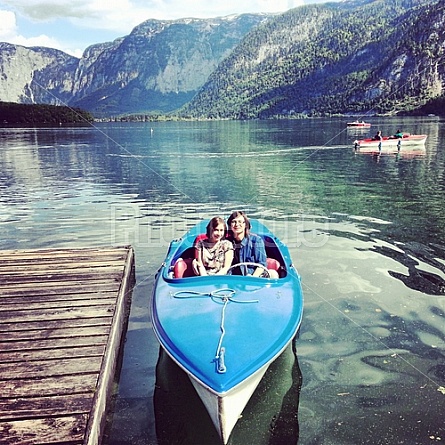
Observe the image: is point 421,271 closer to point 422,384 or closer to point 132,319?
point 422,384

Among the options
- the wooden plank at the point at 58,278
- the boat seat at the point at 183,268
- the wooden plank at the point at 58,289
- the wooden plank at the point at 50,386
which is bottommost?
the wooden plank at the point at 58,278

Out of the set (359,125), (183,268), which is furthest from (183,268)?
(359,125)

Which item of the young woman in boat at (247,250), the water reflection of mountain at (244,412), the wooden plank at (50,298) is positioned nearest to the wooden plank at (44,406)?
the water reflection of mountain at (244,412)

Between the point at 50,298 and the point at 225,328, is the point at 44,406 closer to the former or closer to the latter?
the point at 225,328

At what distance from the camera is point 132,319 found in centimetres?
1021

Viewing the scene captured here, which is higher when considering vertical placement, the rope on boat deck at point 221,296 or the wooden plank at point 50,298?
the rope on boat deck at point 221,296

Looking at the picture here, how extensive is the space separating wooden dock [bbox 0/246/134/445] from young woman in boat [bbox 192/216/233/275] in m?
1.83

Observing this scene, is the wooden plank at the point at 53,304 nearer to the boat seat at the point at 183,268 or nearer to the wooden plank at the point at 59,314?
the wooden plank at the point at 59,314

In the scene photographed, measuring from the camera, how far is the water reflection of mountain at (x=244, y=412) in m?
6.39

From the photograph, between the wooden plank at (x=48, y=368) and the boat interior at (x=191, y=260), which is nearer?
the wooden plank at (x=48, y=368)

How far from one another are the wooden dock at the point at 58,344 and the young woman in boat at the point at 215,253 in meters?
1.83

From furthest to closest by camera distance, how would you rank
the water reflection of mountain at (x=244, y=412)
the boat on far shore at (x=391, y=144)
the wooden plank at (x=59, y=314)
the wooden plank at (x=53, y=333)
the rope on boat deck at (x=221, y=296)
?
the boat on far shore at (x=391, y=144)
the wooden plank at (x=59, y=314)
the wooden plank at (x=53, y=333)
the rope on boat deck at (x=221, y=296)
the water reflection of mountain at (x=244, y=412)

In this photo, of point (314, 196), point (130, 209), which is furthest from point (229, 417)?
point (314, 196)

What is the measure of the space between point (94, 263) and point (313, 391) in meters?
6.47
